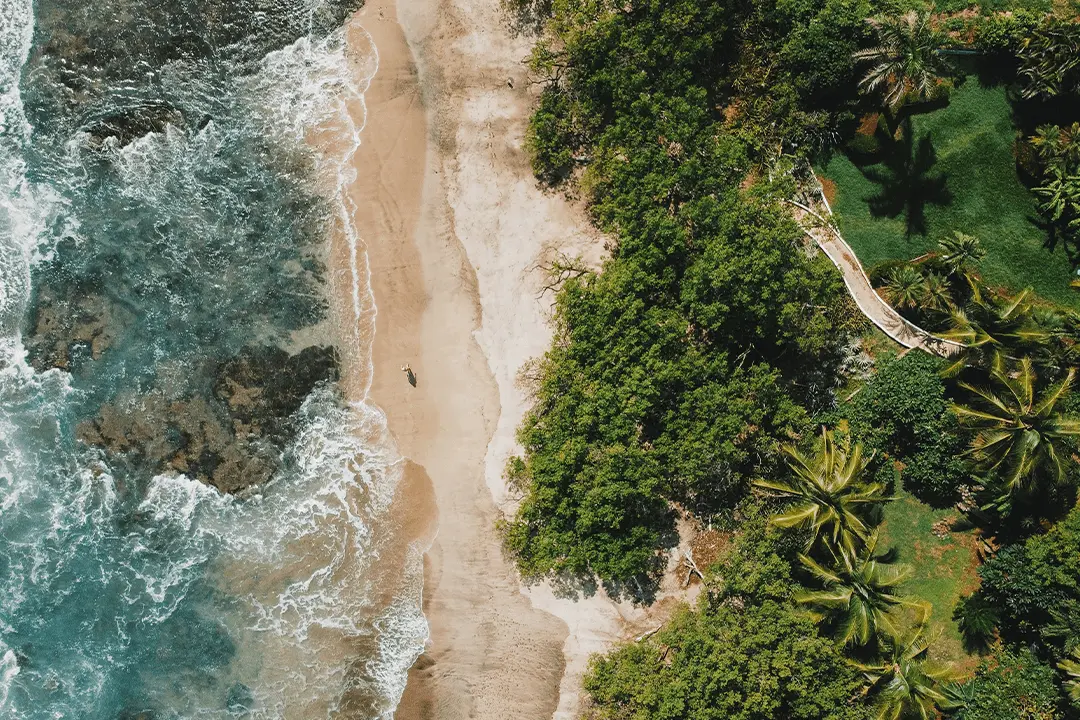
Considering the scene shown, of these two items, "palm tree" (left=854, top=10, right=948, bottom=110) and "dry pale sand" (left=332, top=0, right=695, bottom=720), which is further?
"dry pale sand" (left=332, top=0, right=695, bottom=720)

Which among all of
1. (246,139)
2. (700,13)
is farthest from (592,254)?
(246,139)

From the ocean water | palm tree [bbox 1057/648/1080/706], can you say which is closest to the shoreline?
the ocean water

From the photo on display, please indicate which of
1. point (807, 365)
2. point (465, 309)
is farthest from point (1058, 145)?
point (465, 309)

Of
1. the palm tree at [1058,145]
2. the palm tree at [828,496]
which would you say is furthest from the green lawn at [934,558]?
the palm tree at [1058,145]

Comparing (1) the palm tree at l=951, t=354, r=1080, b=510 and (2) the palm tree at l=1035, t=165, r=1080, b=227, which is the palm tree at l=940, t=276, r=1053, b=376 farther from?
(2) the palm tree at l=1035, t=165, r=1080, b=227

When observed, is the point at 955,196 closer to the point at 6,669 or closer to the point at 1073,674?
the point at 1073,674

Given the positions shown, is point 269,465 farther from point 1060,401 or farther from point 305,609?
point 1060,401
